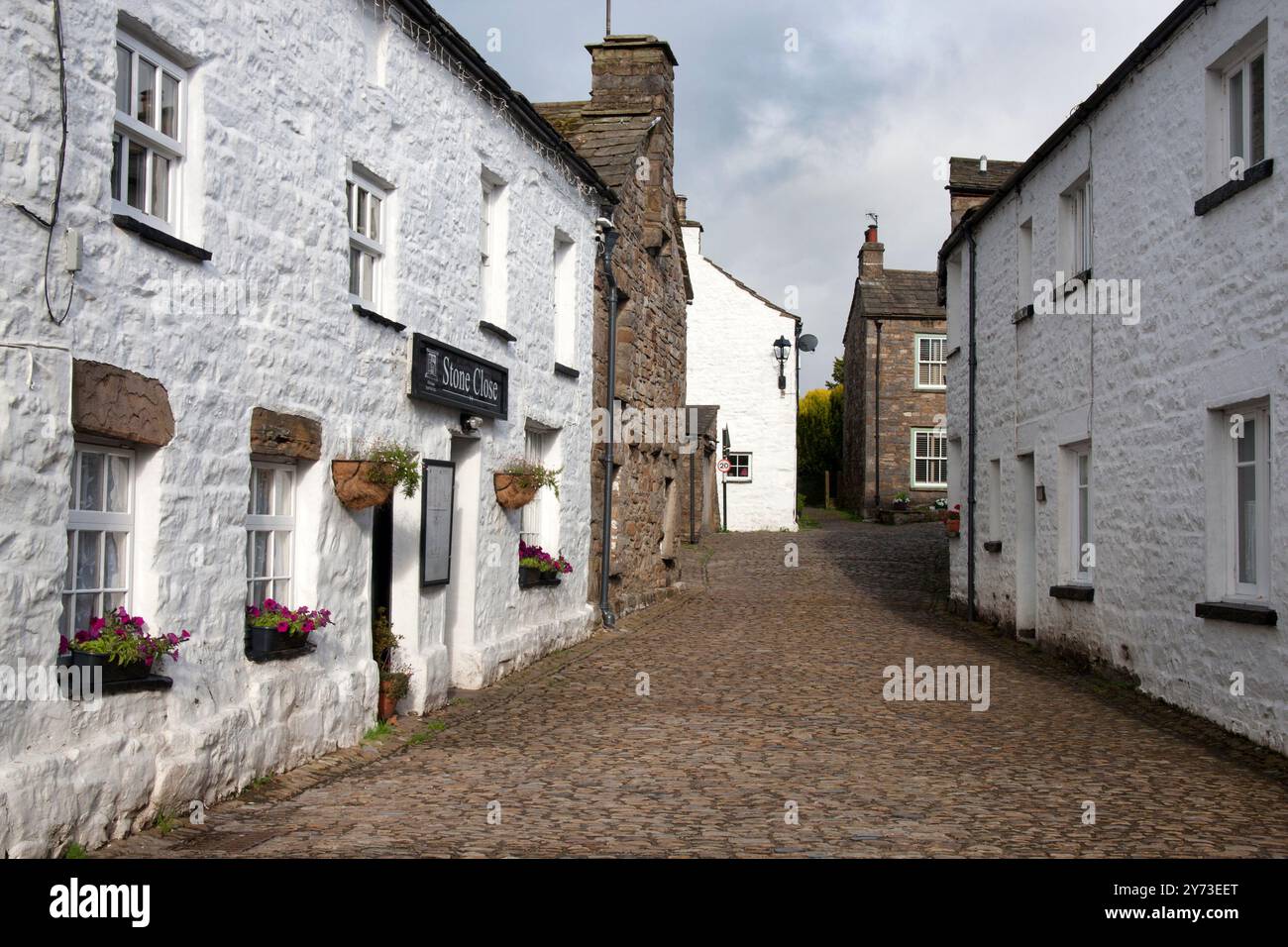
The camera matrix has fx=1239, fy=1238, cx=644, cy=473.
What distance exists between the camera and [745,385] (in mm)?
35188

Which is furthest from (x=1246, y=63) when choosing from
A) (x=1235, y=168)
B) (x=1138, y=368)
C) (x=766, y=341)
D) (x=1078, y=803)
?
(x=766, y=341)

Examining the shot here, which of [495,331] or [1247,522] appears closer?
[1247,522]

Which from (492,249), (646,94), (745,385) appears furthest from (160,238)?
(745,385)

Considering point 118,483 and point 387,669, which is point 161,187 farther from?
point 387,669

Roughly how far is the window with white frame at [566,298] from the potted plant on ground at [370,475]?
6.02 m

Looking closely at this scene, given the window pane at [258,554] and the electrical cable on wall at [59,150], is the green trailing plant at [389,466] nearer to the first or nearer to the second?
the window pane at [258,554]

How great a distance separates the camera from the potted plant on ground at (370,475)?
8391mm

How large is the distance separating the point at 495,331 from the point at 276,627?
4.81 metres

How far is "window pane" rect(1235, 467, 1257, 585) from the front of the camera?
30.0ft

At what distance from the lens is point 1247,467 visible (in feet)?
30.3
